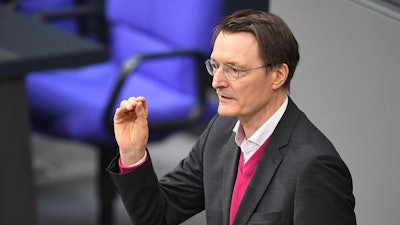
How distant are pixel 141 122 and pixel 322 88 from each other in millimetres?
346

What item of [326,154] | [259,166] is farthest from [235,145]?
[326,154]

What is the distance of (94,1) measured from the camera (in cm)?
458

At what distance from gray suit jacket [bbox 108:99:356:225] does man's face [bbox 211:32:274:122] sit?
0.24 feet

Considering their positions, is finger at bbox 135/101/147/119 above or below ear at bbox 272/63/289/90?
below

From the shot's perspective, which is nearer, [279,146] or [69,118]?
[279,146]

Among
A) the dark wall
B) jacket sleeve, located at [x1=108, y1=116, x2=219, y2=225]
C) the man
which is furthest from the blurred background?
the dark wall

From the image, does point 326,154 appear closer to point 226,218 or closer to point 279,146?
point 279,146

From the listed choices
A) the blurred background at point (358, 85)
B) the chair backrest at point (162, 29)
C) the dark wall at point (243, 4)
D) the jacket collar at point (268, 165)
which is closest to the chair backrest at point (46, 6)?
the chair backrest at point (162, 29)

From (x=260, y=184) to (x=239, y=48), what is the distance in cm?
24

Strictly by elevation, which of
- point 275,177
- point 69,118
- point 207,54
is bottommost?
point 69,118

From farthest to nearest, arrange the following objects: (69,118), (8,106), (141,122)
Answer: (69,118) < (8,106) < (141,122)

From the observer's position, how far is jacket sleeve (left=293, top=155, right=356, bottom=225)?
1.60 metres

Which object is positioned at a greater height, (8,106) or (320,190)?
(320,190)

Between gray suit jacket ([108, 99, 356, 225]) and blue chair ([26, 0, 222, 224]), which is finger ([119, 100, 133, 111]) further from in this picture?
blue chair ([26, 0, 222, 224])
